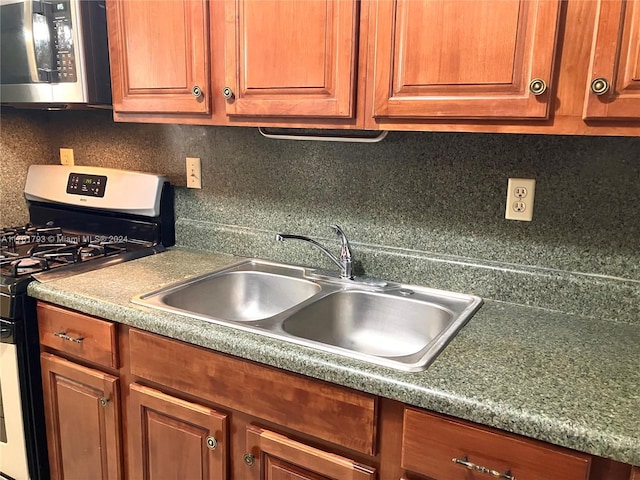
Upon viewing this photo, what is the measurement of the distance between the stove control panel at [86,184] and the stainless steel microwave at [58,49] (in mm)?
327

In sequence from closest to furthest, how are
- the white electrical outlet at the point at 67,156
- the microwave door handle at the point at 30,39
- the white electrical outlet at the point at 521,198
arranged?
the white electrical outlet at the point at 521,198 < the microwave door handle at the point at 30,39 < the white electrical outlet at the point at 67,156

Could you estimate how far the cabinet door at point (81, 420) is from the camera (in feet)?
4.59

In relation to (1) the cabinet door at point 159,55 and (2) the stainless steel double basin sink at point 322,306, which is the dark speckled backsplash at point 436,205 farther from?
(1) the cabinet door at point 159,55

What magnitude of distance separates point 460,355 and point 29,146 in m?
2.02

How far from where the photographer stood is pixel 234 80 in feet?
4.49

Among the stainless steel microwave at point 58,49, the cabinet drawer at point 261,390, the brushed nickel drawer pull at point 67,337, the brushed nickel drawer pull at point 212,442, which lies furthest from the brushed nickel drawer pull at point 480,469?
the stainless steel microwave at point 58,49

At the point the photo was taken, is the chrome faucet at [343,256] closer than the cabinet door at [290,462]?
No

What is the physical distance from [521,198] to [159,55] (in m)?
1.11

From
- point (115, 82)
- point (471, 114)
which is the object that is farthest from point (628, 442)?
point (115, 82)

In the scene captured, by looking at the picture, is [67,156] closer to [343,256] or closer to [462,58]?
[343,256]

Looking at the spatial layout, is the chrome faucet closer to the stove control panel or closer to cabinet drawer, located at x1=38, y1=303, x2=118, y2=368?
cabinet drawer, located at x1=38, y1=303, x2=118, y2=368

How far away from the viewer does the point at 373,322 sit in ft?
4.80

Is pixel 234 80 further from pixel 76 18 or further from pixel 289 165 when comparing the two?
pixel 76 18

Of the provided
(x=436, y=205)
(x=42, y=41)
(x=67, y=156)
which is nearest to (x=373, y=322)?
(x=436, y=205)
